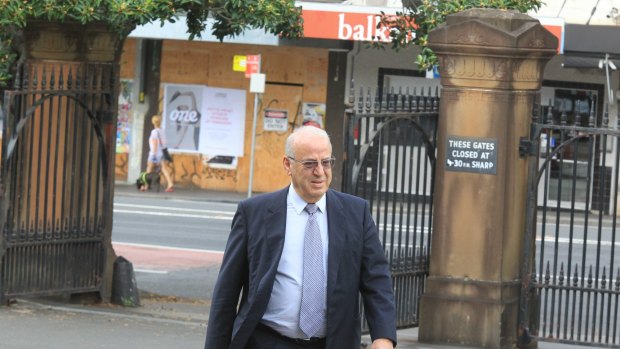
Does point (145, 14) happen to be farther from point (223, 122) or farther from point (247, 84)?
point (223, 122)

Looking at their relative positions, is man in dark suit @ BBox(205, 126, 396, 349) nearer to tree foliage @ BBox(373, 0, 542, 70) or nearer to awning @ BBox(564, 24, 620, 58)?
tree foliage @ BBox(373, 0, 542, 70)

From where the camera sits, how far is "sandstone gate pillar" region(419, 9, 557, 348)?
1016 centimetres

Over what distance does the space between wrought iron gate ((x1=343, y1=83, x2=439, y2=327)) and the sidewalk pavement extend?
1.79 ft

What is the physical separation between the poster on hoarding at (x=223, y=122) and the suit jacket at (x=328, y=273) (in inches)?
987

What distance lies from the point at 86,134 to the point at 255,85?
49.7 feet

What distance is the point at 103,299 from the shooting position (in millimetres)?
12062

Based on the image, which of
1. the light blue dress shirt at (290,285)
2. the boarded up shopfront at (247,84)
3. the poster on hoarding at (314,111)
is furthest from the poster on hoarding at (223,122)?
the light blue dress shirt at (290,285)

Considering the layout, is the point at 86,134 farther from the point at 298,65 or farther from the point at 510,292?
the point at 298,65

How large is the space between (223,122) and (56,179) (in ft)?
62.9

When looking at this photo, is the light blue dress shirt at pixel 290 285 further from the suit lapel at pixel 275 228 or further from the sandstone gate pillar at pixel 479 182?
the sandstone gate pillar at pixel 479 182

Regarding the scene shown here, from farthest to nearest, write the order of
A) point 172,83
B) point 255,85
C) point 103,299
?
point 172,83 → point 255,85 → point 103,299

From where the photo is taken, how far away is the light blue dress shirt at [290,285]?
17.7 feet

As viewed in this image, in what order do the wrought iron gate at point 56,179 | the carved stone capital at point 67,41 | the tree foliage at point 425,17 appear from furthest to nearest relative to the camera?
the tree foliage at point 425,17, the carved stone capital at point 67,41, the wrought iron gate at point 56,179

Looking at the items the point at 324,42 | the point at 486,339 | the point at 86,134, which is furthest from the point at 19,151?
the point at 324,42
